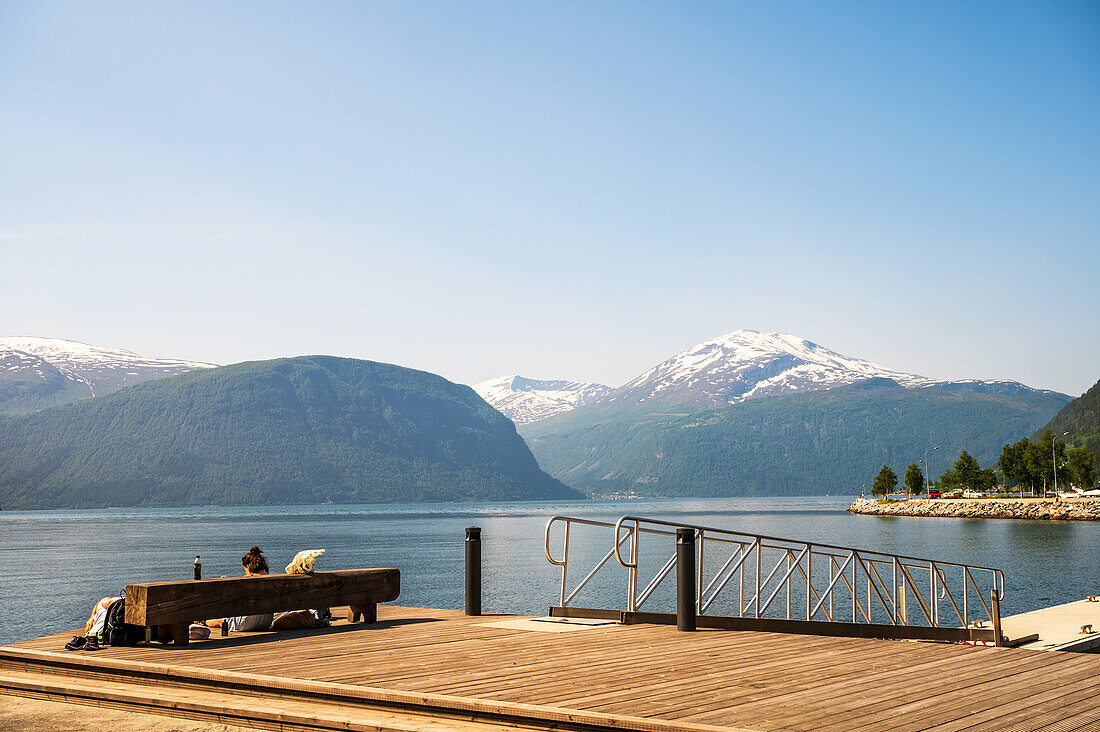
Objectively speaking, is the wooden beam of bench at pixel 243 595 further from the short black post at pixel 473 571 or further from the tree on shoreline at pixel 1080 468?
the tree on shoreline at pixel 1080 468

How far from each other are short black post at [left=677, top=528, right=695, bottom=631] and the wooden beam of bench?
4164 mm

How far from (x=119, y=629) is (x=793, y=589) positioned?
43.1 metres

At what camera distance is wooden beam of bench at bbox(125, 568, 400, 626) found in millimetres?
10391

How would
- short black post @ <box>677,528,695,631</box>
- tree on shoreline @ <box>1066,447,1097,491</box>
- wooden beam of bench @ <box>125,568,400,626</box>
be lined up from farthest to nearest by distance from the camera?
1. tree on shoreline @ <box>1066,447,1097,491</box>
2. short black post @ <box>677,528,695,631</box>
3. wooden beam of bench @ <box>125,568,400,626</box>

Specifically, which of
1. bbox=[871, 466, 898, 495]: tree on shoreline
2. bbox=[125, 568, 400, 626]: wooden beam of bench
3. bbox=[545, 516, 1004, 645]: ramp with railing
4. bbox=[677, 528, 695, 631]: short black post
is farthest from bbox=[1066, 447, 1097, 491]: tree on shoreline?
bbox=[125, 568, 400, 626]: wooden beam of bench

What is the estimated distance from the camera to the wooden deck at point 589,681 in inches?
265

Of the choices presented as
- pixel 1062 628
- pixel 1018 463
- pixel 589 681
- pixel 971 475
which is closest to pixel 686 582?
pixel 589 681

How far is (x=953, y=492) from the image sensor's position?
6919 inches

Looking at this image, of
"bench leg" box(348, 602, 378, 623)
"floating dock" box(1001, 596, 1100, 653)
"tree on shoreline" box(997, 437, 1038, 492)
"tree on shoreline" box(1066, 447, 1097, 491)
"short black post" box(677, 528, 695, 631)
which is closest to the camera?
"short black post" box(677, 528, 695, 631)

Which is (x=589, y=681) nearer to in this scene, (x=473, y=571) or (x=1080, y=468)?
(x=473, y=571)

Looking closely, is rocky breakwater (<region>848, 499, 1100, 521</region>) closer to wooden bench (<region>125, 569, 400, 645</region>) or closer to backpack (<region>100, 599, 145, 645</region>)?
wooden bench (<region>125, 569, 400, 645</region>)

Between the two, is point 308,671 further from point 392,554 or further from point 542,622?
point 392,554

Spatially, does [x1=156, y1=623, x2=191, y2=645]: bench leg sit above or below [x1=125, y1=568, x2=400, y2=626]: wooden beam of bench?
below

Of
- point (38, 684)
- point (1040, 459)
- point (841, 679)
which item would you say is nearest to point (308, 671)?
point (38, 684)
